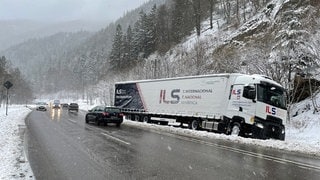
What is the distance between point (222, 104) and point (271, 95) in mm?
3316

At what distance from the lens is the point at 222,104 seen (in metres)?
23.7

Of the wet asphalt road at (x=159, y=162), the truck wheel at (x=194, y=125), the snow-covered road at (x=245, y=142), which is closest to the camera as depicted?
the wet asphalt road at (x=159, y=162)

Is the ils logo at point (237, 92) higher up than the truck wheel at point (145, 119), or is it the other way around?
the ils logo at point (237, 92)

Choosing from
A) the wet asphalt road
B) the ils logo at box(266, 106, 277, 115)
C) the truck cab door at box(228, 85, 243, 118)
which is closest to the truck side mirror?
the truck cab door at box(228, 85, 243, 118)

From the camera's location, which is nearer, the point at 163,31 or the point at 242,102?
the point at 242,102

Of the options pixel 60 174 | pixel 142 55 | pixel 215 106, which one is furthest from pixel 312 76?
pixel 142 55

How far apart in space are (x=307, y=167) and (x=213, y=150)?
3954 millimetres

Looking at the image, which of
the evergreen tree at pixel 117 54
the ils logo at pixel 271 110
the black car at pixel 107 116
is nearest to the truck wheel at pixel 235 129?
the ils logo at pixel 271 110

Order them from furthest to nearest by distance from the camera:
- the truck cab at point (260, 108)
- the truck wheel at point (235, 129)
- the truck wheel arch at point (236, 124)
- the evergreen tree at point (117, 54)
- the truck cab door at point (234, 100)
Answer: the evergreen tree at point (117, 54) < the truck cab door at point (234, 100) < the truck wheel at point (235, 129) < the truck wheel arch at point (236, 124) < the truck cab at point (260, 108)

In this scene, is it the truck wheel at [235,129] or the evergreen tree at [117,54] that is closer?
the truck wheel at [235,129]

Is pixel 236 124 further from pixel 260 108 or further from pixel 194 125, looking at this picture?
pixel 194 125

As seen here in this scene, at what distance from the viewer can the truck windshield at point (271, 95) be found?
2106 cm

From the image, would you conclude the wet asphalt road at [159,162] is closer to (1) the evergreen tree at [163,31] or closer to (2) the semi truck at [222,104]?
(2) the semi truck at [222,104]

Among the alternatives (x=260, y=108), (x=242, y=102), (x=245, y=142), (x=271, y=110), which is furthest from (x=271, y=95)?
(x=245, y=142)
